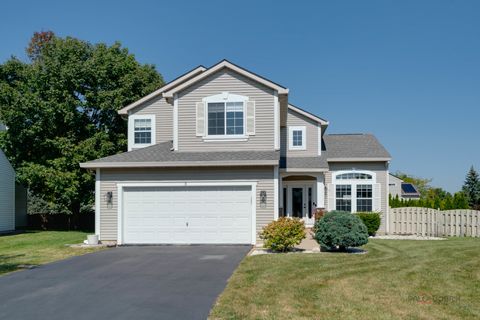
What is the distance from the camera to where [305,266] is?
1123 cm

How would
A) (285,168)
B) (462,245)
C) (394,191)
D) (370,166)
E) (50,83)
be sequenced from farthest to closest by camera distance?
(394,191), (50,83), (370,166), (285,168), (462,245)

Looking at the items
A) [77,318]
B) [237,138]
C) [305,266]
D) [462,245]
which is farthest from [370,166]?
[77,318]

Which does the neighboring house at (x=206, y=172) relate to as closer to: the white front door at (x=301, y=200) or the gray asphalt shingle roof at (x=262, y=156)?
the gray asphalt shingle roof at (x=262, y=156)

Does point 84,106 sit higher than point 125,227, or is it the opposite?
point 84,106

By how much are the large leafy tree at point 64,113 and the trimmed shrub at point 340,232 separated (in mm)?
15870

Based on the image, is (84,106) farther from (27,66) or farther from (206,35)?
(206,35)

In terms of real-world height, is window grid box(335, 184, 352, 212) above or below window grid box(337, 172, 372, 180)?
below

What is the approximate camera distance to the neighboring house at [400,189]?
142ft

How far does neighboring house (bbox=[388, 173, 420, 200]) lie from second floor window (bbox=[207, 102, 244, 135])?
28141 mm

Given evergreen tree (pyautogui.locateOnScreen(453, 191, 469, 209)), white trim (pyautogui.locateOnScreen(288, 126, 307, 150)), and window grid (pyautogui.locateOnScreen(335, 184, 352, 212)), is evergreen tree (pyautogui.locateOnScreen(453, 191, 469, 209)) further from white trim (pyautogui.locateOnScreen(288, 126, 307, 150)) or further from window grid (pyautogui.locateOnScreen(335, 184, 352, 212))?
white trim (pyautogui.locateOnScreen(288, 126, 307, 150))

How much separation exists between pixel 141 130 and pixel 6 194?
9708 mm

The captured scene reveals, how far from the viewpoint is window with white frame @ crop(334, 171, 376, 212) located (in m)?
23.1

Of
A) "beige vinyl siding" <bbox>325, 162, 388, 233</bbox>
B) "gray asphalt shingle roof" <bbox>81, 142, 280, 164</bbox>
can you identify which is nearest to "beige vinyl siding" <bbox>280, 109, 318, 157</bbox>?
"beige vinyl siding" <bbox>325, 162, 388, 233</bbox>

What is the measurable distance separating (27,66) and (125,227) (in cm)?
1575
